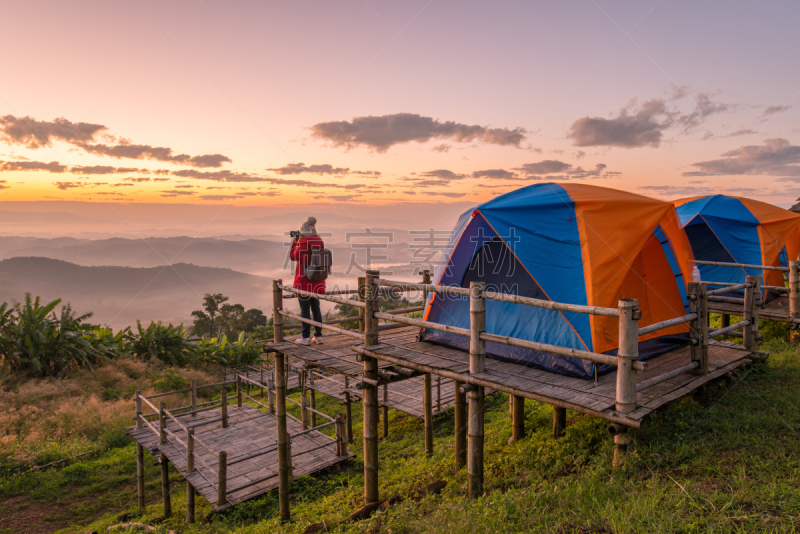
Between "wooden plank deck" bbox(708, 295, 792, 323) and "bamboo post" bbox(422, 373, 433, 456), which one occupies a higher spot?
"wooden plank deck" bbox(708, 295, 792, 323)

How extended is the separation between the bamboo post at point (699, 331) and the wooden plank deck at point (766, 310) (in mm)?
5258

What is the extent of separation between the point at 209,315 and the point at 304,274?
133 ft

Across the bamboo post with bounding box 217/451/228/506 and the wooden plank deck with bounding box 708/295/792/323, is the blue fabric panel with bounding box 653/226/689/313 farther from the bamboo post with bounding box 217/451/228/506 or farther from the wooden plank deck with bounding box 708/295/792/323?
the bamboo post with bounding box 217/451/228/506

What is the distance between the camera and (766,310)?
1041 centimetres

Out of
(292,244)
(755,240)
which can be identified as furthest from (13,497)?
(755,240)

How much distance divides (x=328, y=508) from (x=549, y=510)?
→ 597cm

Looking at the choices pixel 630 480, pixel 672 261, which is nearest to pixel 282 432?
pixel 630 480

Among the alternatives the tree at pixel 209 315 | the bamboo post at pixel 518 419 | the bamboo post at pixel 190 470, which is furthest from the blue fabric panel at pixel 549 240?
the tree at pixel 209 315

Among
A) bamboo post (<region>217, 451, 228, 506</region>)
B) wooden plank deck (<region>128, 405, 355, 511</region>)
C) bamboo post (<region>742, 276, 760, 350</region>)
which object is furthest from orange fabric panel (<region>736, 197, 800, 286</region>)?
bamboo post (<region>217, 451, 228, 506</region>)

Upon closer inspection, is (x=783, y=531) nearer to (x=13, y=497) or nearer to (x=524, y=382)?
(x=524, y=382)

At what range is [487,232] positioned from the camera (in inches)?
293

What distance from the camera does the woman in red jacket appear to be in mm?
8883

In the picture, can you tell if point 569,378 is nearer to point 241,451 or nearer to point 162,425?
point 241,451

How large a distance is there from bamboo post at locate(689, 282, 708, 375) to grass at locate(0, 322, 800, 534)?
2.19ft
